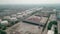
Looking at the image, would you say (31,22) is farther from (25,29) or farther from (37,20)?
(25,29)

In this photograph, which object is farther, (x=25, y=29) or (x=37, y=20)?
(x=37, y=20)

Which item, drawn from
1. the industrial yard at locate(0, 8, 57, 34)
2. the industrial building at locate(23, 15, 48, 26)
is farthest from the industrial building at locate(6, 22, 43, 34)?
the industrial building at locate(23, 15, 48, 26)

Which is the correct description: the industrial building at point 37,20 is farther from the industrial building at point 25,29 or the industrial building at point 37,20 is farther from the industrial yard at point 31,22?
the industrial building at point 25,29

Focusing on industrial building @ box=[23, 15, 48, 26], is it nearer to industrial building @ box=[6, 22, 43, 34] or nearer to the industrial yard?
the industrial yard

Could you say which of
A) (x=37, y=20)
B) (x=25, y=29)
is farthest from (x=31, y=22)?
(x=25, y=29)

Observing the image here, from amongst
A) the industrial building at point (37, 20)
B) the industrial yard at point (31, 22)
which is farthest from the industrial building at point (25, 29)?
the industrial building at point (37, 20)

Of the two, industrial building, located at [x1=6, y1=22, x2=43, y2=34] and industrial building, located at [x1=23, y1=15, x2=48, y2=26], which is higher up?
industrial building, located at [x1=23, y1=15, x2=48, y2=26]

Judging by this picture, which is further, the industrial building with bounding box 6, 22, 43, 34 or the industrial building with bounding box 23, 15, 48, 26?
the industrial building with bounding box 23, 15, 48, 26

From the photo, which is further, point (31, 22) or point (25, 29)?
point (31, 22)

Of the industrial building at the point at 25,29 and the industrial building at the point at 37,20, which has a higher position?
the industrial building at the point at 37,20

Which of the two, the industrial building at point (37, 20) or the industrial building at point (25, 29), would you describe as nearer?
the industrial building at point (25, 29)

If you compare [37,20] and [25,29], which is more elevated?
[37,20]
